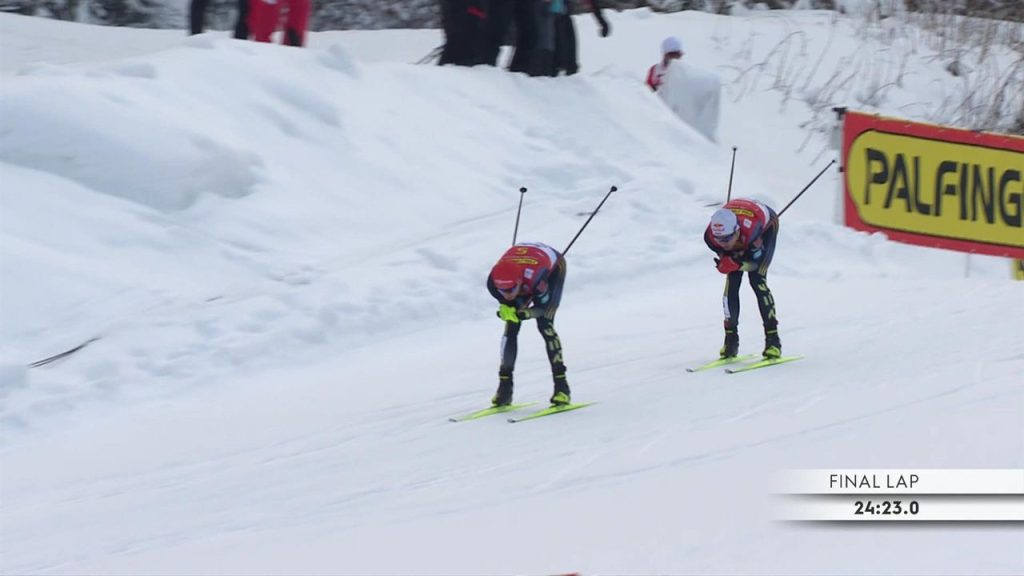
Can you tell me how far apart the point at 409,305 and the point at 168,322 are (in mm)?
1980

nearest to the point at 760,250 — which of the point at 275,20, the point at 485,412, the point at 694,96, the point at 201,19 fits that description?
the point at 485,412

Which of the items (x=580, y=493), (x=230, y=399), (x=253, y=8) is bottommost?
(x=230, y=399)

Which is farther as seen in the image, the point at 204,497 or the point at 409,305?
the point at 409,305

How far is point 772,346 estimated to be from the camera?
1073 cm

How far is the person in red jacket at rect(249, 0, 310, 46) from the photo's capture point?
15.8 m

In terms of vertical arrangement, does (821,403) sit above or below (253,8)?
below

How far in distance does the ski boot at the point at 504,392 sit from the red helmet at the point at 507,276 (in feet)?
2.30

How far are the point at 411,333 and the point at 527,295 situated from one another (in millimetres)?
3043

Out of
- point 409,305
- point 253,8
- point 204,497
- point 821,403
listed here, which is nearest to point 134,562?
point 204,497

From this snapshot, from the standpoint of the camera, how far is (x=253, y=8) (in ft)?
52.5

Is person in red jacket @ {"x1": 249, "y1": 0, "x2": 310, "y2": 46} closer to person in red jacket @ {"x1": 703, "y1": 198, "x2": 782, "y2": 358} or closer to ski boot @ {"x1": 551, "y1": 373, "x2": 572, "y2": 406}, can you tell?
person in red jacket @ {"x1": 703, "y1": 198, "x2": 782, "y2": 358}

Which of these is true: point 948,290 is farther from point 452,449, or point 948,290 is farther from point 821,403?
point 452,449
